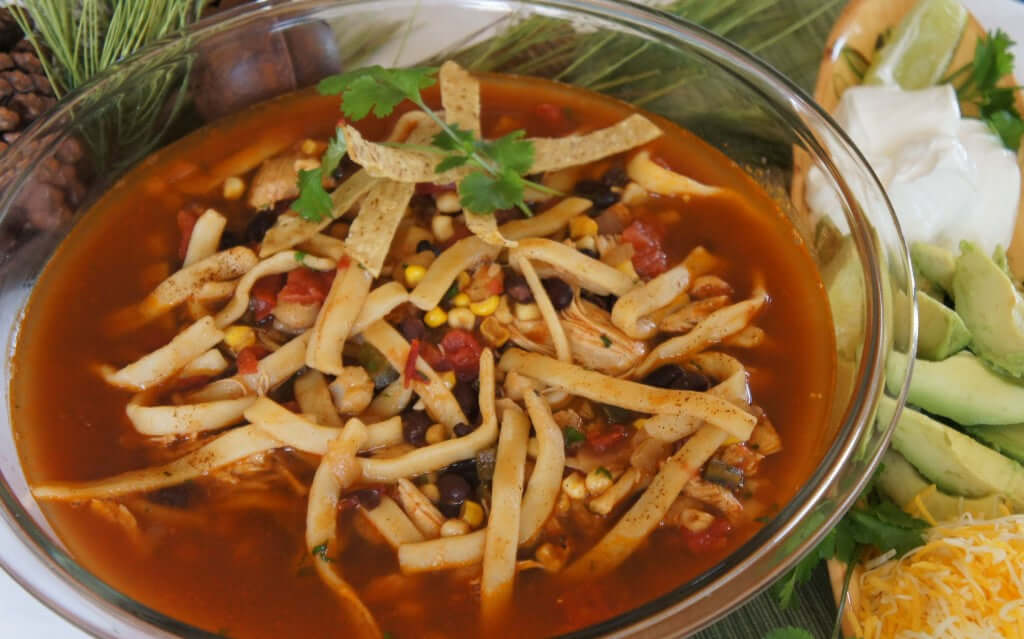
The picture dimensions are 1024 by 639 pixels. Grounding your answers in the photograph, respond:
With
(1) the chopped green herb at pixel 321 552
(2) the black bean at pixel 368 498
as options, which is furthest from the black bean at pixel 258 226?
(1) the chopped green herb at pixel 321 552

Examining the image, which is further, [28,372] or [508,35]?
[508,35]

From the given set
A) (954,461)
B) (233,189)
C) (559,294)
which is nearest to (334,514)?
(559,294)

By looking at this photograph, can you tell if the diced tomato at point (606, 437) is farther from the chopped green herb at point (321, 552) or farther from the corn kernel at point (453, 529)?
the chopped green herb at point (321, 552)

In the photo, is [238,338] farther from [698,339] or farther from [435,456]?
[698,339]

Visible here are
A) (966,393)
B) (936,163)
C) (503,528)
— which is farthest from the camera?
(936,163)

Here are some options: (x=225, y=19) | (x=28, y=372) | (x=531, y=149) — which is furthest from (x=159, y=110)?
(x=531, y=149)

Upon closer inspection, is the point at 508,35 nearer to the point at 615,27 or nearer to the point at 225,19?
the point at 615,27

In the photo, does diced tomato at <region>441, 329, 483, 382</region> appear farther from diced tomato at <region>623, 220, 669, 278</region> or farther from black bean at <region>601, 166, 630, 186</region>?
black bean at <region>601, 166, 630, 186</region>
